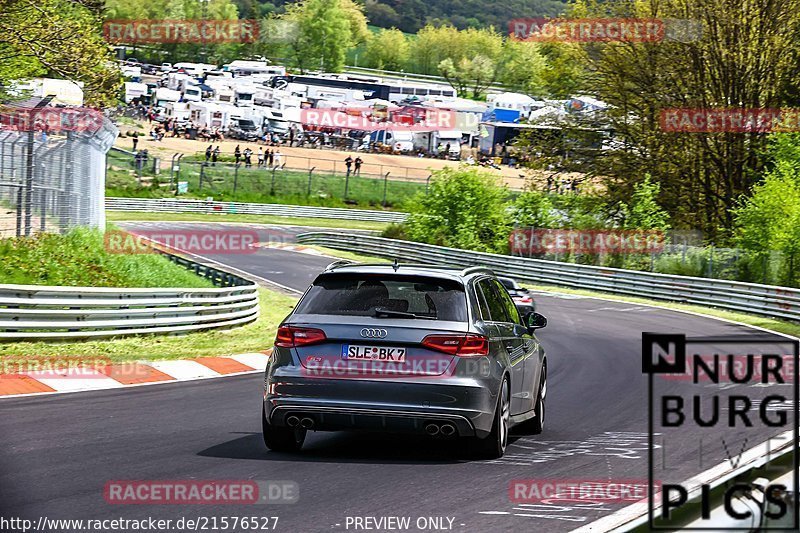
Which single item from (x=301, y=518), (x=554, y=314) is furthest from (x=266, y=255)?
(x=301, y=518)

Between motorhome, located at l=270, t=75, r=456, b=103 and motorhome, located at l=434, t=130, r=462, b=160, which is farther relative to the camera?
motorhome, located at l=270, t=75, r=456, b=103

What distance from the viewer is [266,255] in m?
47.9

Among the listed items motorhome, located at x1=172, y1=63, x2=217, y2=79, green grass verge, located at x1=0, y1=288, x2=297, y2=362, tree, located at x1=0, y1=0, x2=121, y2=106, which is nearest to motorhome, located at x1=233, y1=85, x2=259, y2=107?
motorhome, located at x1=172, y1=63, x2=217, y2=79

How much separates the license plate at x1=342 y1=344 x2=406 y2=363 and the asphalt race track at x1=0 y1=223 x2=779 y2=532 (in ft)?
2.65

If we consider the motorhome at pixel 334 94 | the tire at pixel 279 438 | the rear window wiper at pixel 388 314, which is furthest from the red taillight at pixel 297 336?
the motorhome at pixel 334 94

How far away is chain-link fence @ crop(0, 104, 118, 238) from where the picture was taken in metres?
19.2

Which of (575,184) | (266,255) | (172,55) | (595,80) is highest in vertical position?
(172,55)

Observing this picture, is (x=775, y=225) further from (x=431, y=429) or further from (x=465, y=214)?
(x=431, y=429)

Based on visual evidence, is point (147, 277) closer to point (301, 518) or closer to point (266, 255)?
point (301, 518)

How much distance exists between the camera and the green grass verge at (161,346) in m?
16.3

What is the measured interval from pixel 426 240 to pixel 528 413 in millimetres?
39327

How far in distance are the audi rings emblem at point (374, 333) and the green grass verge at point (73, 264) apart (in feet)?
35.8

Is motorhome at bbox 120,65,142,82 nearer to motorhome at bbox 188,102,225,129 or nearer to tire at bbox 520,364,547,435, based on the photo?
motorhome at bbox 188,102,225,129

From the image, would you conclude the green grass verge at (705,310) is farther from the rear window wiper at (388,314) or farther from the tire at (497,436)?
the rear window wiper at (388,314)
